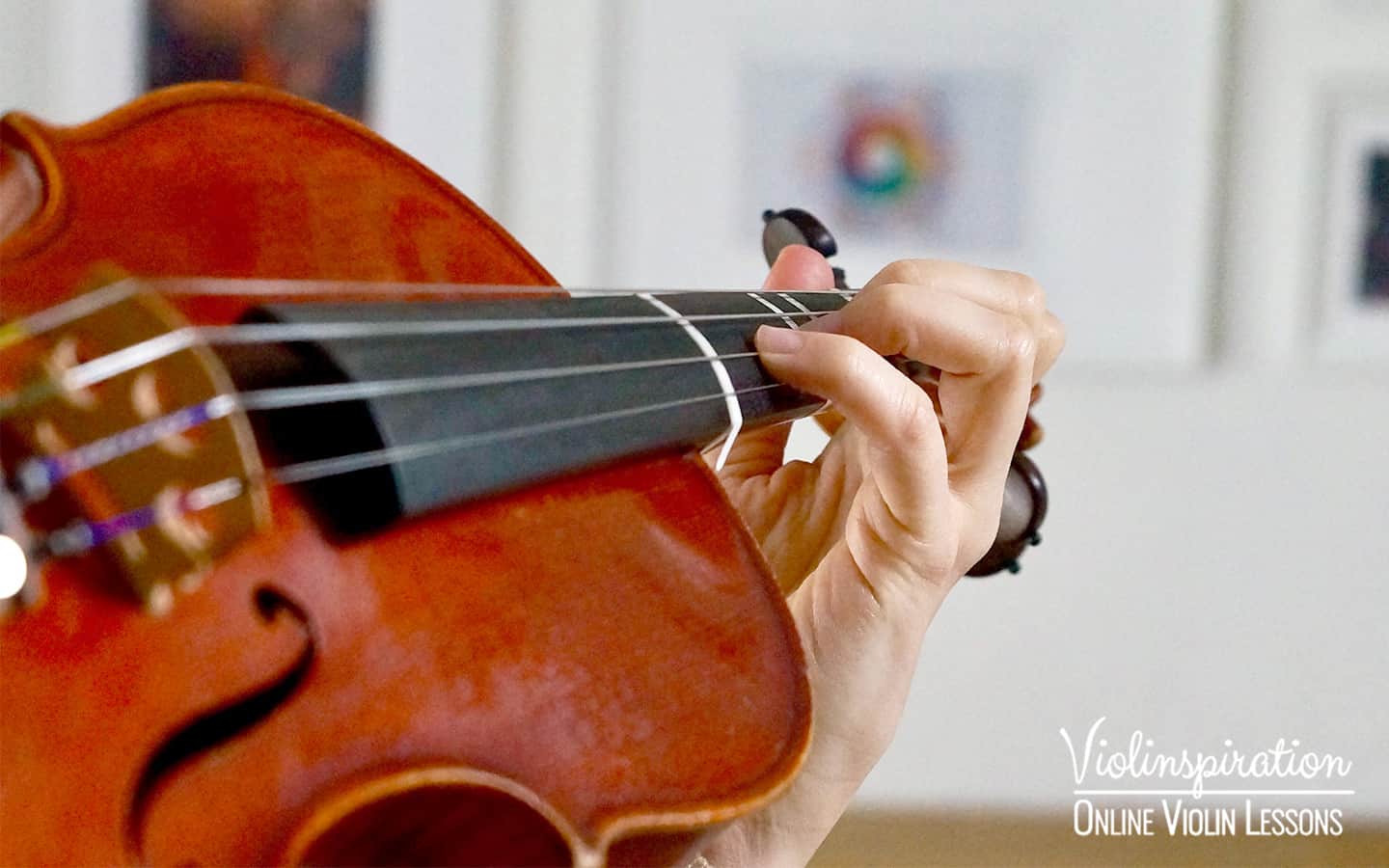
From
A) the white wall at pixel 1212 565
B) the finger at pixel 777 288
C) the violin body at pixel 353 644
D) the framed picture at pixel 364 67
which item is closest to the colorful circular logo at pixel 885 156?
the white wall at pixel 1212 565

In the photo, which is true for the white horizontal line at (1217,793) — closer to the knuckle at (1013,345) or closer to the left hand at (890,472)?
the left hand at (890,472)

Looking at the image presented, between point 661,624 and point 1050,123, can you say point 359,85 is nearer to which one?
point 1050,123

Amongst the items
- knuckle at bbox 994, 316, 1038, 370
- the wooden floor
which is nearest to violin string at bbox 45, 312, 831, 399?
knuckle at bbox 994, 316, 1038, 370

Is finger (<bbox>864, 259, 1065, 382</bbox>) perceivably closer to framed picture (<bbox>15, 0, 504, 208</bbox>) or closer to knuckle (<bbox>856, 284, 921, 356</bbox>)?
knuckle (<bbox>856, 284, 921, 356</bbox>)

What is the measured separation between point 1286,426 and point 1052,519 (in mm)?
276

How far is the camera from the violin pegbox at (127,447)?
28 centimetres

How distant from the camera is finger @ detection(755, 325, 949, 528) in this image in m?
0.50

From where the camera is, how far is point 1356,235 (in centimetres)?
128

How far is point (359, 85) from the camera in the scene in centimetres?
121

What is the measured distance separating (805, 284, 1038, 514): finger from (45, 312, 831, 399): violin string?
48 millimetres

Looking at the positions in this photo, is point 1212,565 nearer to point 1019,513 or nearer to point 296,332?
point 1019,513

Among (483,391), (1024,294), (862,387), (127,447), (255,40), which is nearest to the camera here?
(127,447)

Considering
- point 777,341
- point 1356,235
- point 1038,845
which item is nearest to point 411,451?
point 777,341

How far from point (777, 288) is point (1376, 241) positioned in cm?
90
